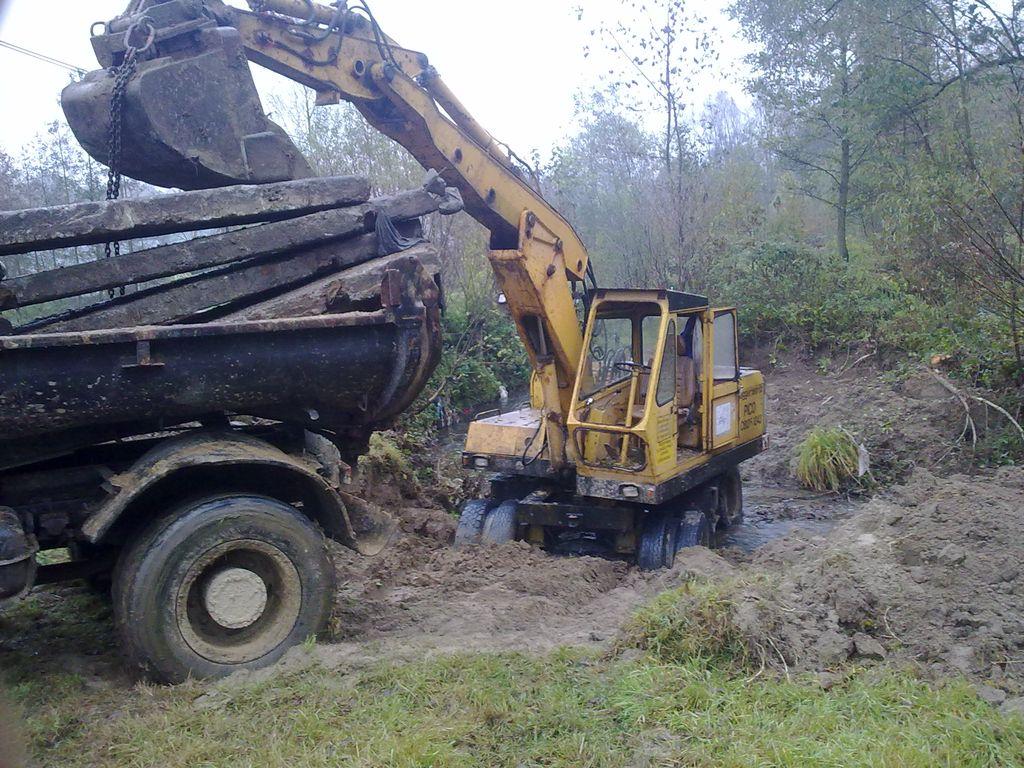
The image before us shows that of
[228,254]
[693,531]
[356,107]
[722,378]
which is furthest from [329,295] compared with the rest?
[722,378]

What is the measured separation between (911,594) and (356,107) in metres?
5.16

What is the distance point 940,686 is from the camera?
437 centimetres

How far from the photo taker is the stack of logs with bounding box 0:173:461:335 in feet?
14.6

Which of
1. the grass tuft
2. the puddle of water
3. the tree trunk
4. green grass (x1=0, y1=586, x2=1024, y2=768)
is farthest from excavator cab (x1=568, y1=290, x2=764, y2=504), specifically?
the tree trunk

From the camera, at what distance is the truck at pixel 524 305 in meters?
4.96

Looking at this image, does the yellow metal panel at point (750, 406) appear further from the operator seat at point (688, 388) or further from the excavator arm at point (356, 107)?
the excavator arm at point (356, 107)

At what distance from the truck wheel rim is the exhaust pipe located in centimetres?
71

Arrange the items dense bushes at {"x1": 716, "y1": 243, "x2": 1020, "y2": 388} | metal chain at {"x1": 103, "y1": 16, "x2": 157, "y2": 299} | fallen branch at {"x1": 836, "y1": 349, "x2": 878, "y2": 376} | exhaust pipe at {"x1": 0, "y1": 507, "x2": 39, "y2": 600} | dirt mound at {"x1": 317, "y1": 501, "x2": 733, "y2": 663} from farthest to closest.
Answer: fallen branch at {"x1": 836, "y1": 349, "x2": 878, "y2": 376} → dense bushes at {"x1": 716, "y1": 243, "x2": 1020, "y2": 388} → dirt mound at {"x1": 317, "y1": 501, "x2": 733, "y2": 663} → metal chain at {"x1": 103, "y1": 16, "x2": 157, "y2": 299} → exhaust pipe at {"x1": 0, "y1": 507, "x2": 39, "y2": 600}

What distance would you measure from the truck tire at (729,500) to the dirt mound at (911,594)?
167 centimetres

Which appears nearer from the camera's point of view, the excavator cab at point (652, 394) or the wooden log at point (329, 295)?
the wooden log at point (329, 295)

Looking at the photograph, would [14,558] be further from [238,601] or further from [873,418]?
[873,418]

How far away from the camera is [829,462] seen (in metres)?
10.5

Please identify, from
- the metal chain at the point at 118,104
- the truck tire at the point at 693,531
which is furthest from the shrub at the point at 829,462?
the metal chain at the point at 118,104

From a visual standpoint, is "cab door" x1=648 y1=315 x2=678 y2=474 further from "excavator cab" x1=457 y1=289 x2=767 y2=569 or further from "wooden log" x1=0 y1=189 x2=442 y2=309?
"wooden log" x1=0 y1=189 x2=442 y2=309
